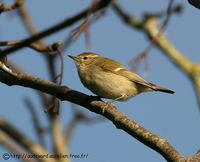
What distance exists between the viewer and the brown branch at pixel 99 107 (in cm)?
323

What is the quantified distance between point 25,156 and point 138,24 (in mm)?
3738

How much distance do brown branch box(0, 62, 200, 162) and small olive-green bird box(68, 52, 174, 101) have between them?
2.14 meters

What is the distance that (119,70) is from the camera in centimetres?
696

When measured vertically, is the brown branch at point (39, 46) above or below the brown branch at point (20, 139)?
above

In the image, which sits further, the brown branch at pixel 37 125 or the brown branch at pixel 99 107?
the brown branch at pixel 37 125

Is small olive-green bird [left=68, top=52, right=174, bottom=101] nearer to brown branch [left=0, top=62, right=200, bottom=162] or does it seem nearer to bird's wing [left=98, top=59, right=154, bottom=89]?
Result: bird's wing [left=98, top=59, right=154, bottom=89]

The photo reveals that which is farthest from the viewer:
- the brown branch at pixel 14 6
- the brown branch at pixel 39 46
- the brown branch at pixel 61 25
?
the brown branch at pixel 14 6

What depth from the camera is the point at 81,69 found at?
22.4 ft

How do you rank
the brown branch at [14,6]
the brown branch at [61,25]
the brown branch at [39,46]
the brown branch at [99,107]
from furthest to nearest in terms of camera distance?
the brown branch at [99,107] < the brown branch at [14,6] < the brown branch at [39,46] < the brown branch at [61,25]

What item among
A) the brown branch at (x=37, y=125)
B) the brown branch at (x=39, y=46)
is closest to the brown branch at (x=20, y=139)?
the brown branch at (x=37, y=125)

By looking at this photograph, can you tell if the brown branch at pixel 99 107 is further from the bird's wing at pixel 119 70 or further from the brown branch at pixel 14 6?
the bird's wing at pixel 119 70

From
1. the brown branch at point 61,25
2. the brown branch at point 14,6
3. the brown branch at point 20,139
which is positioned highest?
the brown branch at point 14,6

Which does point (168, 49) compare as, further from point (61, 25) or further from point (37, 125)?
point (61, 25)

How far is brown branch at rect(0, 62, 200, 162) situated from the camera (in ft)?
10.6
